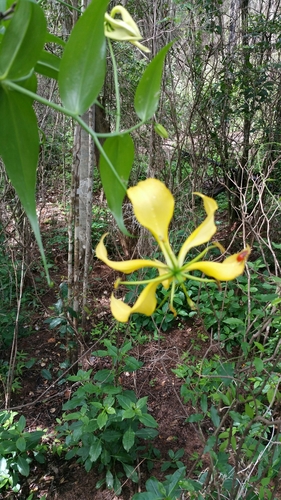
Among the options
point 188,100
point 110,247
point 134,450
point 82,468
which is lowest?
point 82,468

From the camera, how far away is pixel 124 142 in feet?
0.92

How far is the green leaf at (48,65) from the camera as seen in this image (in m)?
0.27

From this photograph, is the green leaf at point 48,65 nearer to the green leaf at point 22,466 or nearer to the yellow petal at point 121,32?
the yellow petal at point 121,32

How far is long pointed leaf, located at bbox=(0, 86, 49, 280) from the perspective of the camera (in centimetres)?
24

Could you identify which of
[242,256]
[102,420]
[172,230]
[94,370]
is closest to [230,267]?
[242,256]

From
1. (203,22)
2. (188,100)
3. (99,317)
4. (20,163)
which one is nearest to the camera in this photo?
(20,163)

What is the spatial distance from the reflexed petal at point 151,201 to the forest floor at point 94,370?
3.26 ft

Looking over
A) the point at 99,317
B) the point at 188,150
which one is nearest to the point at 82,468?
the point at 99,317

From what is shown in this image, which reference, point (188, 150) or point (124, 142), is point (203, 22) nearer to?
point (188, 150)

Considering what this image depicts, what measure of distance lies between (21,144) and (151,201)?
0.35ft

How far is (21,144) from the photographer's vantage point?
25cm

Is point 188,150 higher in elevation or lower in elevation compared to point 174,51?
lower

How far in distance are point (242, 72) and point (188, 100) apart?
32 centimetres

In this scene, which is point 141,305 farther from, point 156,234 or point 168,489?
point 168,489
